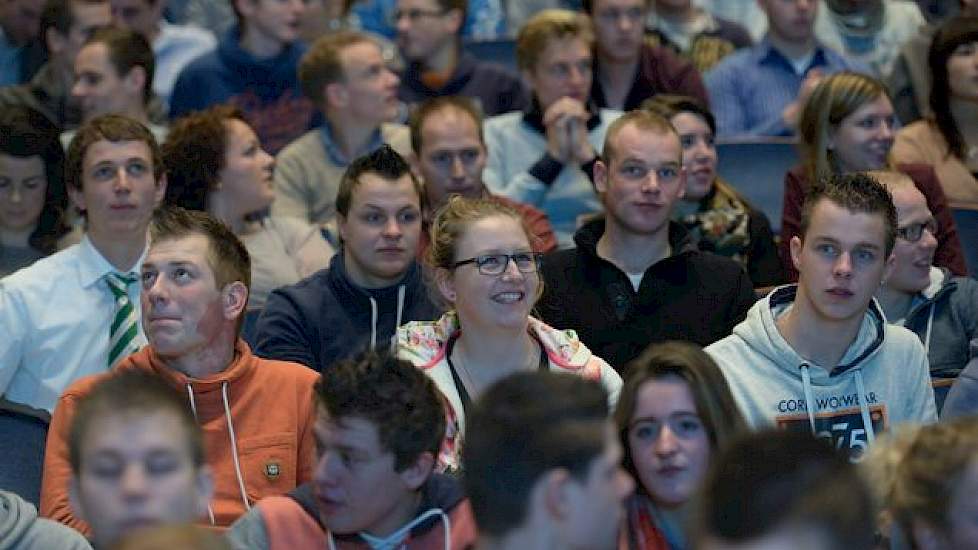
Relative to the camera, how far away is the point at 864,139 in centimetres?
540

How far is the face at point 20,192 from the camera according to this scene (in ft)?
17.2

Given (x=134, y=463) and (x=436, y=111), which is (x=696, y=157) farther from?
(x=134, y=463)

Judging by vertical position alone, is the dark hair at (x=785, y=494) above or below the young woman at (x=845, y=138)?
below

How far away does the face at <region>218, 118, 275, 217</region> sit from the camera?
5305 millimetres

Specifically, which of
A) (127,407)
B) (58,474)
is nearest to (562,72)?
(58,474)

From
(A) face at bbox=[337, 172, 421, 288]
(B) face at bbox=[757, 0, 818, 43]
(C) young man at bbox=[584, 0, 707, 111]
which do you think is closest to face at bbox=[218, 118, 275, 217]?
(A) face at bbox=[337, 172, 421, 288]

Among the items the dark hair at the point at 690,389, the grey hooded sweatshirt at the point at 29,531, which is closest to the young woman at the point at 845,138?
the dark hair at the point at 690,389

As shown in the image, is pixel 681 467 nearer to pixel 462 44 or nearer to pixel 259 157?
pixel 259 157

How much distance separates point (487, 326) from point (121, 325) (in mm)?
974

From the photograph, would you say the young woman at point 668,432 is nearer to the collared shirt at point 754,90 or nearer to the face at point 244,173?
the face at point 244,173

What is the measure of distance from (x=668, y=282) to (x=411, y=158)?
1.28 metres

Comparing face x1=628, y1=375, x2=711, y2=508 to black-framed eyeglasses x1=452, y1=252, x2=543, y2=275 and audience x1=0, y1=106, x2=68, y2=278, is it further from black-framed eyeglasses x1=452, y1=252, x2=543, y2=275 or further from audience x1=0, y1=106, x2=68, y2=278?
audience x1=0, y1=106, x2=68, y2=278

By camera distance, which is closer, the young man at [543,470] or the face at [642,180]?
the young man at [543,470]

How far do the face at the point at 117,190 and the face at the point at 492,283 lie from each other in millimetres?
930
